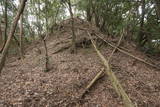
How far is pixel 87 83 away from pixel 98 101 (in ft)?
3.15

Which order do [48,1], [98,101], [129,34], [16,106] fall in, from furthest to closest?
[129,34] → [48,1] → [98,101] → [16,106]

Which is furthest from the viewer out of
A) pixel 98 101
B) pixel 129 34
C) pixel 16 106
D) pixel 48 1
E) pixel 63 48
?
pixel 129 34

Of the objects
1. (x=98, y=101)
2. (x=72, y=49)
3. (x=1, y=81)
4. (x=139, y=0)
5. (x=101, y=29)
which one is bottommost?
(x=98, y=101)

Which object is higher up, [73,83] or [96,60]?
[96,60]

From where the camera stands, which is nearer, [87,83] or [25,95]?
[25,95]

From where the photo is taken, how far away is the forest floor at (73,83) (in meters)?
5.21

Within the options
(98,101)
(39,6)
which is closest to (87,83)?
(98,101)

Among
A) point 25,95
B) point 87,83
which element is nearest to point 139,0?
point 87,83

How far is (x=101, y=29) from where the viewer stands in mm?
13422

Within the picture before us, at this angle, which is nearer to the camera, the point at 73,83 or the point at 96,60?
the point at 73,83

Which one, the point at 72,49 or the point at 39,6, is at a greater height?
the point at 39,6

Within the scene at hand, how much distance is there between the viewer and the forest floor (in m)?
5.21

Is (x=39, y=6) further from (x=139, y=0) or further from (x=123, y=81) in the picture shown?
(x=123, y=81)

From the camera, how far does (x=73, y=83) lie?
610 cm
